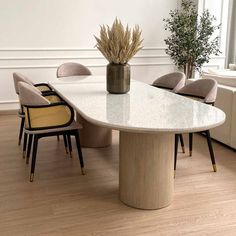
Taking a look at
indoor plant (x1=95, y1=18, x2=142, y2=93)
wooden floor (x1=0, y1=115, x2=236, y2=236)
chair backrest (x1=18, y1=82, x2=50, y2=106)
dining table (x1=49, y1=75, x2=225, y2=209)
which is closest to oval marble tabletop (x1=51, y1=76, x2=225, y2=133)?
dining table (x1=49, y1=75, x2=225, y2=209)

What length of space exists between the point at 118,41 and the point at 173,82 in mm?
1295

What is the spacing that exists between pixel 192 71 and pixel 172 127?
12.6ft

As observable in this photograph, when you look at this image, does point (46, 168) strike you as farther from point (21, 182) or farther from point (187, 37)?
point (187, 37)

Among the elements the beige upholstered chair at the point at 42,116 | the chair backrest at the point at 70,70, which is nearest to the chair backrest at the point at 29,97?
the beige upholstered chair at the point at 42,116

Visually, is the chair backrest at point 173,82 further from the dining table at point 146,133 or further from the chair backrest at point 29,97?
the chair backrest at point 29,97

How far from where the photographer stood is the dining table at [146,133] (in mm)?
2215

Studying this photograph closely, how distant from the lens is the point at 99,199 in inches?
108

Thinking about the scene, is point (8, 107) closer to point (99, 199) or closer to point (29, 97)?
point (29, 97)

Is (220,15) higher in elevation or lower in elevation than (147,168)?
higher

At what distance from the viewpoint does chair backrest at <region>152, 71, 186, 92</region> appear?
3.82 metres

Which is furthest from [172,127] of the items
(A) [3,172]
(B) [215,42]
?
(B) [215,42]

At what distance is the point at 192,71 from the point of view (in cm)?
575

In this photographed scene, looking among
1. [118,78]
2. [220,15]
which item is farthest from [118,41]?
[220,15]

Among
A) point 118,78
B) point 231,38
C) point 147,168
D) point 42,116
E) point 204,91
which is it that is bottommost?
point 147,168
